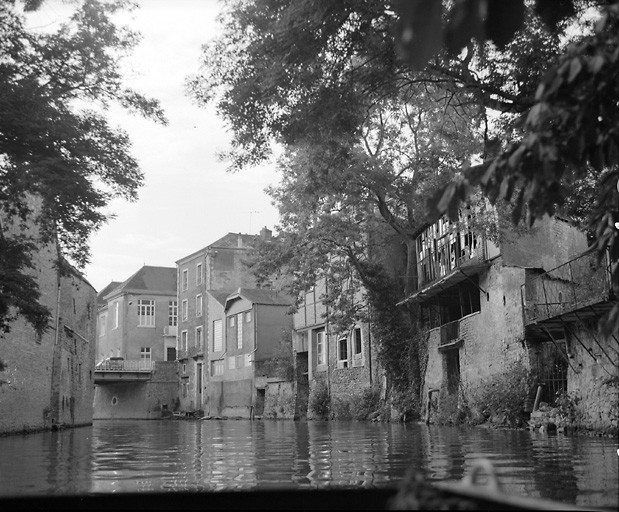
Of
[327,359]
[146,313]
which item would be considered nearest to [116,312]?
[146,313]

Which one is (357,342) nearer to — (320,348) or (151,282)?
(320,348)

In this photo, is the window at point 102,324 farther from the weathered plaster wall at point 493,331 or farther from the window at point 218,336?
the weathered plaster wall at point 493,331

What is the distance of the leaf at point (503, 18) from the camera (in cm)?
235

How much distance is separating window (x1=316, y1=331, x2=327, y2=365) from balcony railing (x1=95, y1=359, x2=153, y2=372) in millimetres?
23516

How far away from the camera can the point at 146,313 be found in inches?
2808

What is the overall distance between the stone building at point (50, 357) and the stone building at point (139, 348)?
22.3 metres

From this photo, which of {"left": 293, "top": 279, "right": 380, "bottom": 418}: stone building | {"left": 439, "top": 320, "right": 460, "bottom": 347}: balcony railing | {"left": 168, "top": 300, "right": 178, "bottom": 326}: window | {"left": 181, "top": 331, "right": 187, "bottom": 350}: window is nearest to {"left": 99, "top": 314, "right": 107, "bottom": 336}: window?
{"left": 168, "top": 300, "right": 178, "bottom": 326}: window

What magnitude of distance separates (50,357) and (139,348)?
4360 cm

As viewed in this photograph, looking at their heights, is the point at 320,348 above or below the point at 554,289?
above

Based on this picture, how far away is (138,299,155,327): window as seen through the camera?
2790 inches

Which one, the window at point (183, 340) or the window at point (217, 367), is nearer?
the window at point (217, 367)

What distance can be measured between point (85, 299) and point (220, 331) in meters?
18.8

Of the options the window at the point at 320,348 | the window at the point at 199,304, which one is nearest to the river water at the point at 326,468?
the window at the point at 320,348

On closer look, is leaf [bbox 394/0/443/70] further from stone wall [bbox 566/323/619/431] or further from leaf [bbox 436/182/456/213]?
stone wall [bbox 566/323/619/431]
